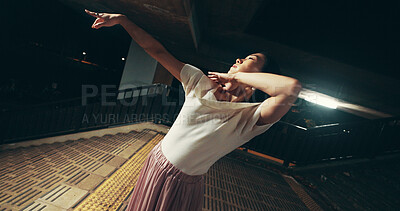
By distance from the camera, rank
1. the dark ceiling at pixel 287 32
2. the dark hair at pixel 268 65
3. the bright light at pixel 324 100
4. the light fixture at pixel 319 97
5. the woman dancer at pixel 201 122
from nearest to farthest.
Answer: the woman dancer at pixel 201 122 → the dark hair at pixel 268 65 → the dark ceiling at pixel 287 32 → the light fixture at pixel 319 97 → the bright light at pixel 324 100

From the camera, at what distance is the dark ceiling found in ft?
15.3

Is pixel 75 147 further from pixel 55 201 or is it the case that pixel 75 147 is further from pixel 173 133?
pixel 173 133

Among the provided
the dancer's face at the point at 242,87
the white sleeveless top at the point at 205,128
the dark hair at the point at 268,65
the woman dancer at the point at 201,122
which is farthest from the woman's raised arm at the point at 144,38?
the dark hair at the point at 268,65

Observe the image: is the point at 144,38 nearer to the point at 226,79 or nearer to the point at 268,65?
the point at 226,79

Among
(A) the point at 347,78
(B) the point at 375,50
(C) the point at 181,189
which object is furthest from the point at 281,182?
(A) the point at 347,78

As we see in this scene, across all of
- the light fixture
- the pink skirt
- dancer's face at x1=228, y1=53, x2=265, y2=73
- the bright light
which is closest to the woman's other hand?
dancer's face at x1=228, y1=53, x2=265, y2=73

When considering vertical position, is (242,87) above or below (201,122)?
above

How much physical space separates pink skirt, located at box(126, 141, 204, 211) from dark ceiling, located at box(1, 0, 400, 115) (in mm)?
4085

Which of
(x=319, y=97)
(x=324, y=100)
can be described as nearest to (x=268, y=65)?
(x=319, y=97)

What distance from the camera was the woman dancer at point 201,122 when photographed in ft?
2.84

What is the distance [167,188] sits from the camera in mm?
976

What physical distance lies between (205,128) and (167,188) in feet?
1.28

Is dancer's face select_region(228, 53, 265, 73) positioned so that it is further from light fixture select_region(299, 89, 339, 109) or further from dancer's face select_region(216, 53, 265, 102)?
light fixture select_region(299, 89, 339, 109)

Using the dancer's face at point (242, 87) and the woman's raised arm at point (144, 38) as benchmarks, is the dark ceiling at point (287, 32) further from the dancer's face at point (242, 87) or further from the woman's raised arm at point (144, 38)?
the dancer's face at point (242, 87)
